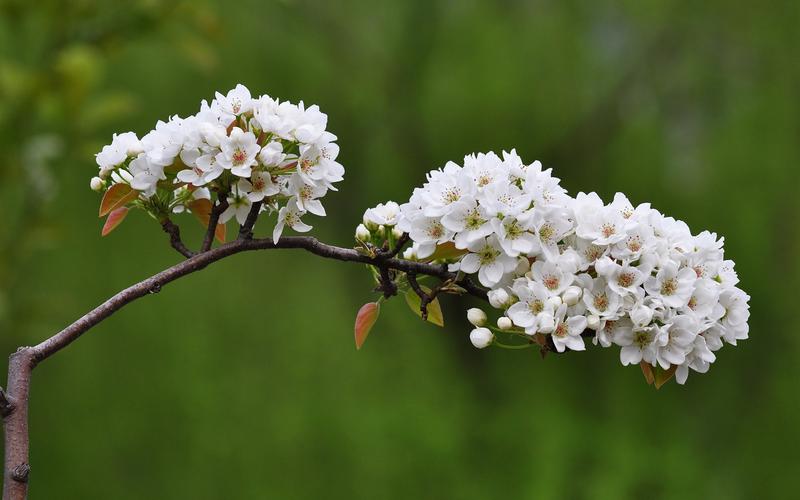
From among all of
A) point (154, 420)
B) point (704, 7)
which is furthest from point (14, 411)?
point (704, 7)

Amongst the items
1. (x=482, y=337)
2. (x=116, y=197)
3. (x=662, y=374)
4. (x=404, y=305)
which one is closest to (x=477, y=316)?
(x=482, y=337)

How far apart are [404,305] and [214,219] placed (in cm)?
177

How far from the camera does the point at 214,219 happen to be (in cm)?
76

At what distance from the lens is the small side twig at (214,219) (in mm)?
752

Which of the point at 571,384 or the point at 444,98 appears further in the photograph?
the point at 444,98

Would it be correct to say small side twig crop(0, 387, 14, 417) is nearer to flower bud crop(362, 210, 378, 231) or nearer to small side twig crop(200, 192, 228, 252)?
small side twig crop(200, 192, 228, 252)

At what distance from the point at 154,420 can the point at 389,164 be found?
1.00 meters

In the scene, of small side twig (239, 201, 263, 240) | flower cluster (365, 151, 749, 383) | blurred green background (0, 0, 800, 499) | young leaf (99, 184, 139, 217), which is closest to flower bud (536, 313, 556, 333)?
flower cluster (365, 151, 749, 383)

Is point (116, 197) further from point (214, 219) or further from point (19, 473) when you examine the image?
point (19, 473)

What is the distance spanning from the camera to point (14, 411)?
0.69 m

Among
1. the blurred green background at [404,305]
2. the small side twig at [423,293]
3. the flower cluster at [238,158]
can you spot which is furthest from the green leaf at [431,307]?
the blurred green background at [404,305]

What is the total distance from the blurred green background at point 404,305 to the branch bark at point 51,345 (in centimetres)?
180

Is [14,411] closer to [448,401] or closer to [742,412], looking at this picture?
[448,401]

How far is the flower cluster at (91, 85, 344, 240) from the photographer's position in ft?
2.39
